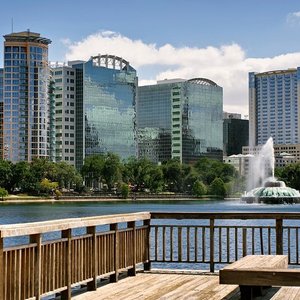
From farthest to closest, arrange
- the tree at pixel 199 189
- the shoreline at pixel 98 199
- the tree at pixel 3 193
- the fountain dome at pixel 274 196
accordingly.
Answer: the tree at pixel 199 189
the shoreline at pixel 98 199
the tree at pixel 3 193
the fountain dome at pixel 274 196

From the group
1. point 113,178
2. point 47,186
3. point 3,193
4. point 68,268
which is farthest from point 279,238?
point 113,178

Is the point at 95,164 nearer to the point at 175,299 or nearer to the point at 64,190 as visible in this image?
the point at 64,190

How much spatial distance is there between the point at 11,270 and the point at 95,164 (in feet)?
592

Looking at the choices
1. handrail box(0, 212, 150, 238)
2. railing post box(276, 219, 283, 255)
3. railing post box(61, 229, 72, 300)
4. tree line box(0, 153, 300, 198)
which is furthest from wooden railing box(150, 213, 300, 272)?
tree line box(0, 153, 300, 198)

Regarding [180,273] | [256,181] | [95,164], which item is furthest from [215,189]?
[180,273]

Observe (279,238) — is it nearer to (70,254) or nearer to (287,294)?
(287,294)

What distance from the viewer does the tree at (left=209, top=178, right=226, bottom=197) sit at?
179250 mm

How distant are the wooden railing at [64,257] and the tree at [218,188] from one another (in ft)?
542

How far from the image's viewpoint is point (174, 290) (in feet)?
41.6

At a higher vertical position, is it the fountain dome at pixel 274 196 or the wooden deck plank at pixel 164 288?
the wooden deck plank at pixel 164 288

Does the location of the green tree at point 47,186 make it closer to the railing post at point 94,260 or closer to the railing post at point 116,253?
the railing post at point 116,253

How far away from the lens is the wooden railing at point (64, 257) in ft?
31.8

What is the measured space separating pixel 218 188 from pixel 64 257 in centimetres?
16958

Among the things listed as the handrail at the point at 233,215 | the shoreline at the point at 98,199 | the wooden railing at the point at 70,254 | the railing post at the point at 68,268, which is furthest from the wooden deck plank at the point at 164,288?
the shoreline at the point at 98,199
